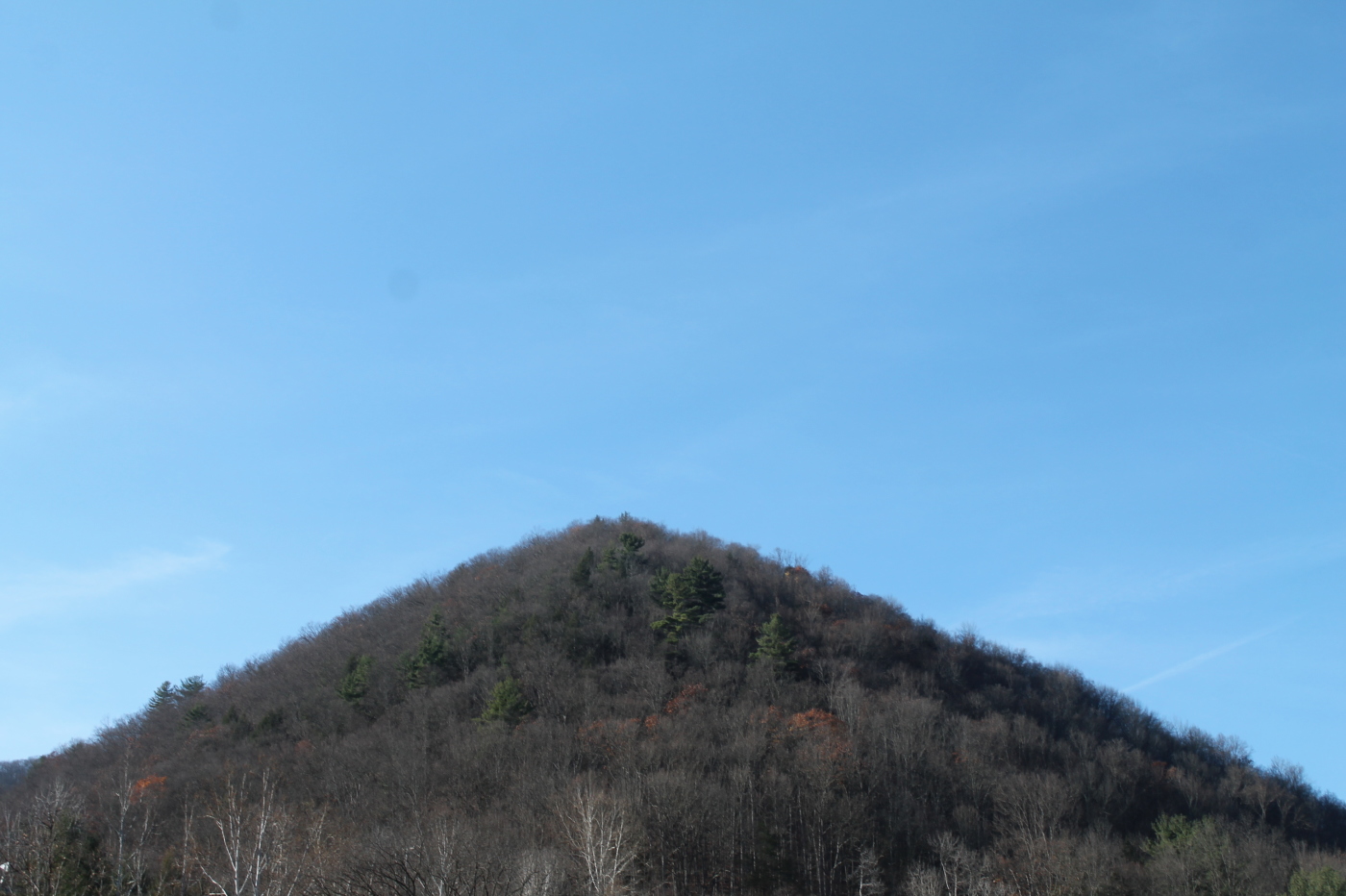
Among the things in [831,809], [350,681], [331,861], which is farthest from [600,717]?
[331,861]

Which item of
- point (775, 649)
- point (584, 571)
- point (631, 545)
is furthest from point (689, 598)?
point (631, 545)

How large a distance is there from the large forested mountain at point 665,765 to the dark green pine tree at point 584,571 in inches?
15.5

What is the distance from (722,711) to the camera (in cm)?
6925

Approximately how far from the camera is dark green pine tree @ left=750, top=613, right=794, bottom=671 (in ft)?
250

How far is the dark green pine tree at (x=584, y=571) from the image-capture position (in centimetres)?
9031

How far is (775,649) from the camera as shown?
7656 cm

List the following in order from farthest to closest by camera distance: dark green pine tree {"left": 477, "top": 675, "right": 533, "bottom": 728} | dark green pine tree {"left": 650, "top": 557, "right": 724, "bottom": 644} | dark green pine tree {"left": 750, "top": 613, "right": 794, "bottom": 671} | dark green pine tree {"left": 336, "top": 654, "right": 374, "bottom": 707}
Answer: dark green pine tree {"left": 650, "top": 557, "right": 724, "bottom": 644}, dark green pine tree {"left": 336, "top": 654, "right": 374, "bottom": 707}, dark green pine tree {"left": 750, "top": 613, "right": 794, "bottom": 671}, dark green pine tree {"left": 477, "top": 675, "right": 533, "bottom": 728}

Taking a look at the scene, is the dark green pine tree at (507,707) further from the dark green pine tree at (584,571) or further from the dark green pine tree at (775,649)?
the dark green pine tree at (584,571)

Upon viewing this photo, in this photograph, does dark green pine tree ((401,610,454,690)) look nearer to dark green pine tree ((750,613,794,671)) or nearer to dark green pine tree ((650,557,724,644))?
dark green pine tree ((650,557,724,644))

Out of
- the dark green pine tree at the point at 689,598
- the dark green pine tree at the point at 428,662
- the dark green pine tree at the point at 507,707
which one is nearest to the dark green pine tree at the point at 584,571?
the dark green pine tree at the point at 689,598

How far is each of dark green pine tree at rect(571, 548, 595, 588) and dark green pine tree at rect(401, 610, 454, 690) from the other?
13.1 metres

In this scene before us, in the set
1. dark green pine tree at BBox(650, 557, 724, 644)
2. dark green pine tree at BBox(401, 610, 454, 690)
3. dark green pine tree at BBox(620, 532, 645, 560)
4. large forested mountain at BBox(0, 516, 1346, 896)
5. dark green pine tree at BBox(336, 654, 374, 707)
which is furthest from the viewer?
dark green pine tree at BBox(620, 532, 645, 560)

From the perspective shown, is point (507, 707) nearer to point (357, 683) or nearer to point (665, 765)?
point (665, 765)

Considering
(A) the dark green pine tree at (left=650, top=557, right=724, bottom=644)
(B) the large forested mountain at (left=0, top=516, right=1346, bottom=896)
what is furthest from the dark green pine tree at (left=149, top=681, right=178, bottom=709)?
(A) the dark green pine tree at (left=650, top=557, right=724, bottom=644)
